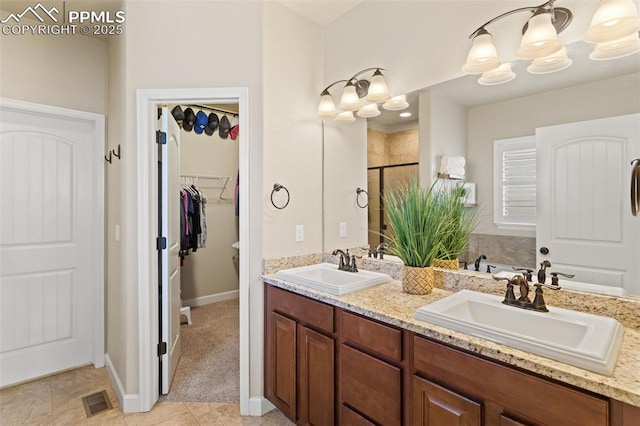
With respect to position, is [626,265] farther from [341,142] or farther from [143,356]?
[143,356]

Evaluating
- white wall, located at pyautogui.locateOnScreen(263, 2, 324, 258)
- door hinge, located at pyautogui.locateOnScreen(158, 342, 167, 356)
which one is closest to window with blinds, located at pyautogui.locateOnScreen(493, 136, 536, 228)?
white wall, located at pyautogui.locateOnScreen(263, 2, 324, 258)

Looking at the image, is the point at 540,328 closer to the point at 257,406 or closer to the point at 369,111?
the point at 369,111

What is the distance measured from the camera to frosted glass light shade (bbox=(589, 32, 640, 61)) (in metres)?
1.24

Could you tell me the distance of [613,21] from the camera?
123 centimetres

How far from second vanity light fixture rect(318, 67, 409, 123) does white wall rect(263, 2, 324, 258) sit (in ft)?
0.48

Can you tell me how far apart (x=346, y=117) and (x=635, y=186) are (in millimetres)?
1619

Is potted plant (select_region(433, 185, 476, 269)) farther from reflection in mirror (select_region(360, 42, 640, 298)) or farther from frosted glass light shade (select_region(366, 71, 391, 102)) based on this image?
frosted glass light shade (select_region(366, 71, 391, 102))

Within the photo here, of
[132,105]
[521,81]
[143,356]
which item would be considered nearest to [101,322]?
[143,356]

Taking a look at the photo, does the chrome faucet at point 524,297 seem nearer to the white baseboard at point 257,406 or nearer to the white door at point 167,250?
the white baseboard at point 257,406

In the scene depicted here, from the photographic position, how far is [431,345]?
4.06 feet

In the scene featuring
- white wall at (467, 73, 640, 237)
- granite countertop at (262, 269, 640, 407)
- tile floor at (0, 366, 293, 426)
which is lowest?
tile floor at (0, 366, 293, 426)

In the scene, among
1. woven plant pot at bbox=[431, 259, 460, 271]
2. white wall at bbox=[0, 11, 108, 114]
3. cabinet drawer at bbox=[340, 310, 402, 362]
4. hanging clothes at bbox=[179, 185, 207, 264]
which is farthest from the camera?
hanging clothes at bbox=[179, 185, 207, 264]

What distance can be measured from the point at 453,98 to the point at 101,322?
3.27 m

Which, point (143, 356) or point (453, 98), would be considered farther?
point (143, 356)
